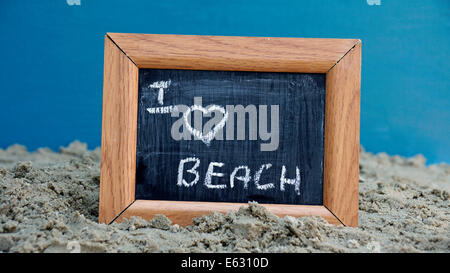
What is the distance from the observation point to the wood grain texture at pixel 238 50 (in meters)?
0.94

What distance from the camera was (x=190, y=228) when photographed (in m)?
0.88

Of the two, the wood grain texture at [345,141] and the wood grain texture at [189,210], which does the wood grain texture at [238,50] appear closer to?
the wood grain texture at [345,141]

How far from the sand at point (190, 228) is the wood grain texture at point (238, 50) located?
41cm

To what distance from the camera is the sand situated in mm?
727

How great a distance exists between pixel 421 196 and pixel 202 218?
0.92 m

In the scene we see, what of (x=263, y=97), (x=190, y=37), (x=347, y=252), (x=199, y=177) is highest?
(x=190, y=37)

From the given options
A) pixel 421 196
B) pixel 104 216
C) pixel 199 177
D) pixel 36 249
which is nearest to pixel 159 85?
pixel 199 177

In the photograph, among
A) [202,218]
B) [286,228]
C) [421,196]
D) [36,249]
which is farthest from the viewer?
[421,196]

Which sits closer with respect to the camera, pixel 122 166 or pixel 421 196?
pixel 122 166

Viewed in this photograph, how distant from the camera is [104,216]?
0.92m

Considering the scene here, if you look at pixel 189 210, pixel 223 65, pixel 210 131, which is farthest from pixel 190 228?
pixel 223 65

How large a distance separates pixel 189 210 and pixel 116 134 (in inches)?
11.6

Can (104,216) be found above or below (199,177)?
below

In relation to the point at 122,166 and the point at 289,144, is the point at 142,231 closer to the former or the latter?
the point at 122,166
